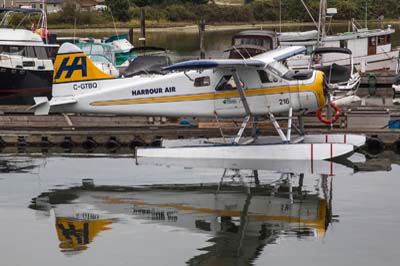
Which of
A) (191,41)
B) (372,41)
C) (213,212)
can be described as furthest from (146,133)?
(191,41)

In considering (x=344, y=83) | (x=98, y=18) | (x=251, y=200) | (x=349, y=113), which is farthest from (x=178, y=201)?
(x=98, y=18)

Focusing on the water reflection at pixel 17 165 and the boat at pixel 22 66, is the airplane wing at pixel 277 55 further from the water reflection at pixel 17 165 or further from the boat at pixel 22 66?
the boat at pixel 22 66

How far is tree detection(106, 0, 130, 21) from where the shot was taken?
93.1m

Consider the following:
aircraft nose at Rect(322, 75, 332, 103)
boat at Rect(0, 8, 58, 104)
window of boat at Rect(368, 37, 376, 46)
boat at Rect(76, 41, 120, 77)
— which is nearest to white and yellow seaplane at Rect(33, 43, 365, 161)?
aircraft nose at Rect(322, 75, 332, 103)

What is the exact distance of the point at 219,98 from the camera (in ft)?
75.8

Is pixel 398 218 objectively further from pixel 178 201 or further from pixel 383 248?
pixel 178 201

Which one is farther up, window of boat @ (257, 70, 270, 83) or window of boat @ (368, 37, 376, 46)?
window of boat @ (257, 70, 270, 83)

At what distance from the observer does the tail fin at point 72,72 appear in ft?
78.5

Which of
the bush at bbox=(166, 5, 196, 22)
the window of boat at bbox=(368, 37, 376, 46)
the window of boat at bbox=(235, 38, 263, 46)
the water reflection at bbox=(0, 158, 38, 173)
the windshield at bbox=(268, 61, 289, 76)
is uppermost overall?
the windshield at bbox=(268, 61, 289, 76)

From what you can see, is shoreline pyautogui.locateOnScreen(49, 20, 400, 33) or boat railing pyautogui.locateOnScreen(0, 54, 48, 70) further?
shoreline pyautogui.locateOnScreen(49, 20, 400, 33)

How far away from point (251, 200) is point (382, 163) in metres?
4.17

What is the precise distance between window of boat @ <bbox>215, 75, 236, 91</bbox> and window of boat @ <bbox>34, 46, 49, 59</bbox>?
1991cm

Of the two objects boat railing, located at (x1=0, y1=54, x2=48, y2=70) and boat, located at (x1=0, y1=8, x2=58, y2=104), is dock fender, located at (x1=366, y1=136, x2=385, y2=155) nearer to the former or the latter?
boat, located at (x1=0, y1=8, x2=58, y2=104)

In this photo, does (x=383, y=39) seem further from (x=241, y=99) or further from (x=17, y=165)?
(x=17, y=165)
